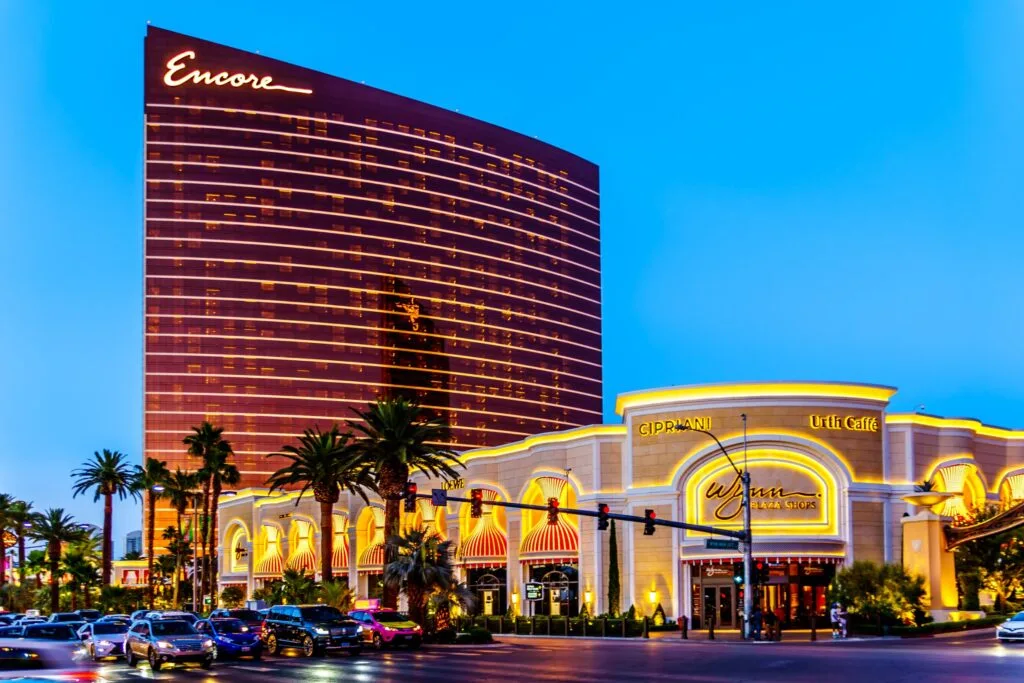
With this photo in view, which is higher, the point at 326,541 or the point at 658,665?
the point at 326,541

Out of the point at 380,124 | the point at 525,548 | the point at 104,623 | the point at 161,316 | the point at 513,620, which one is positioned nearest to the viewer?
the point at 104,623

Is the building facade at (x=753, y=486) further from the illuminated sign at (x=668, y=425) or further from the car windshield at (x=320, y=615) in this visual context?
the car windshield at (x=320, y=615)

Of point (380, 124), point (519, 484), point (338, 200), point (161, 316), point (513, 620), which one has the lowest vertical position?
point (513, 620)

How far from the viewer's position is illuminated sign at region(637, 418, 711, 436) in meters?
72.0

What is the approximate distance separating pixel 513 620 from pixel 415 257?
128958mm

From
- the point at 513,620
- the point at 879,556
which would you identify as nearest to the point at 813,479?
the point at 879,556

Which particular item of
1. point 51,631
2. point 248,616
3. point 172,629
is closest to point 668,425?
point 248,616

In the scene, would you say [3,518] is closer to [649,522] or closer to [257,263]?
[257,263]

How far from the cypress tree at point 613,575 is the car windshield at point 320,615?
965 inches

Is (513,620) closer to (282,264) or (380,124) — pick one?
(282,264)

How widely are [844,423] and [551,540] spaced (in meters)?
20.0

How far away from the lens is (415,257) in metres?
200

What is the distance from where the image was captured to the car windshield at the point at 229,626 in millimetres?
50938

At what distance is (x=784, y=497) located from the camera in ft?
230
